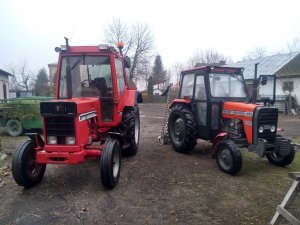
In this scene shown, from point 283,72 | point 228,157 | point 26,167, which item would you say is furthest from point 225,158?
point 283,72

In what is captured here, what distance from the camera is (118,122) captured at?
6.33 meters

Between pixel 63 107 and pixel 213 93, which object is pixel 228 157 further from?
pixel 63 107

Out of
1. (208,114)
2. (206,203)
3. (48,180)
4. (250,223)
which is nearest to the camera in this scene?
(250,223)

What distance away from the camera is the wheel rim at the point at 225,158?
582cm

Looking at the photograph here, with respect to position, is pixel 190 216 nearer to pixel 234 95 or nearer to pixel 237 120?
pixel 237 120

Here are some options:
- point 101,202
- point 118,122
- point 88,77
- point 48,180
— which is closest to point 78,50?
point 88,77

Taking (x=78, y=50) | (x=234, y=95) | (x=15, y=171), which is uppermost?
(x=78, y=50)

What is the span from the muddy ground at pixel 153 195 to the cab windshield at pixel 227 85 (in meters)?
1.57

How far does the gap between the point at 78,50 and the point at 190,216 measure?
3898mm

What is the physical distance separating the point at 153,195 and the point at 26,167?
7.12 ft

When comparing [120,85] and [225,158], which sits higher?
[120,85]

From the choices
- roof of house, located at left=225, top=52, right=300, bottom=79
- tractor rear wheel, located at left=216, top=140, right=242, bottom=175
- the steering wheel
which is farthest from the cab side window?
roof of house, located at left=225, top=52, right=300, bottom=79

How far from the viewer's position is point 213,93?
274 inches

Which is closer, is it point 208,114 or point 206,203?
point 206,203
